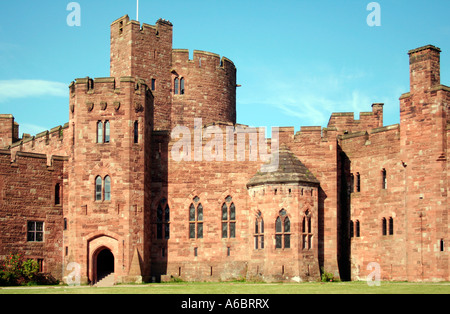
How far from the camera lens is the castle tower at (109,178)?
43438 mm

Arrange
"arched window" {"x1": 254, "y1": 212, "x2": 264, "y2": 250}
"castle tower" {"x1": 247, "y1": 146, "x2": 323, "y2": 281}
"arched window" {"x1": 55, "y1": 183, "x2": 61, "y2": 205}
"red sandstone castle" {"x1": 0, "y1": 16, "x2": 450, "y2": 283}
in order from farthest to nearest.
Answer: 1. "arched window" {"x1": 55, "y1": 183, "x2": 61, "y2": 205}
2. "arched window" {"x1": 254, "y1": 212, "x2": 264, "y2": 250}
3. "castle tower" {"x1": 247, "y1": 146, "x2": 323, "y2": 281}
4. "red sandstone castle" {"x1": 0, "y1": 16, "x2": 450, "y2": 283}

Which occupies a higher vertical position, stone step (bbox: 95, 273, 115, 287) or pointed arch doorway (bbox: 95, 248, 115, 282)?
pointed arch doorway (bbox: 95, 248, 115, 282)

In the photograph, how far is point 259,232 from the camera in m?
45.0

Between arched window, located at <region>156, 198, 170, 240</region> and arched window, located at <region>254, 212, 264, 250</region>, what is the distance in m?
5.61

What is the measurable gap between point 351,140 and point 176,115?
1344 centimetres

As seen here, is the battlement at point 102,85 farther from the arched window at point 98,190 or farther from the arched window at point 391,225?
the arched window at point 391,225

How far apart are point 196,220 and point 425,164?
14217mm

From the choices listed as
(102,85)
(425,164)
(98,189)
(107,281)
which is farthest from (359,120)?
(107,281)

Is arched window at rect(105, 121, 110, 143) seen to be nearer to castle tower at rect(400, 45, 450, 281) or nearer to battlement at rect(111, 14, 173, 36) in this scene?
battlement at rect(111, 14, 173, 36)

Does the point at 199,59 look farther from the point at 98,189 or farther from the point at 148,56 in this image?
the point at 98,189

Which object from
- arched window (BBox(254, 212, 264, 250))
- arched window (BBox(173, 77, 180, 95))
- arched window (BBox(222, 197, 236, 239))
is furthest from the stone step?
arched window (BBox(173, 77, 180, 95))

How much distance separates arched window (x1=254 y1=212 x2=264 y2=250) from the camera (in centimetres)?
4478

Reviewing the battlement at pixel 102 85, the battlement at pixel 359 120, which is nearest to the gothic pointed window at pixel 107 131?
the battlement at pixel 102 85
